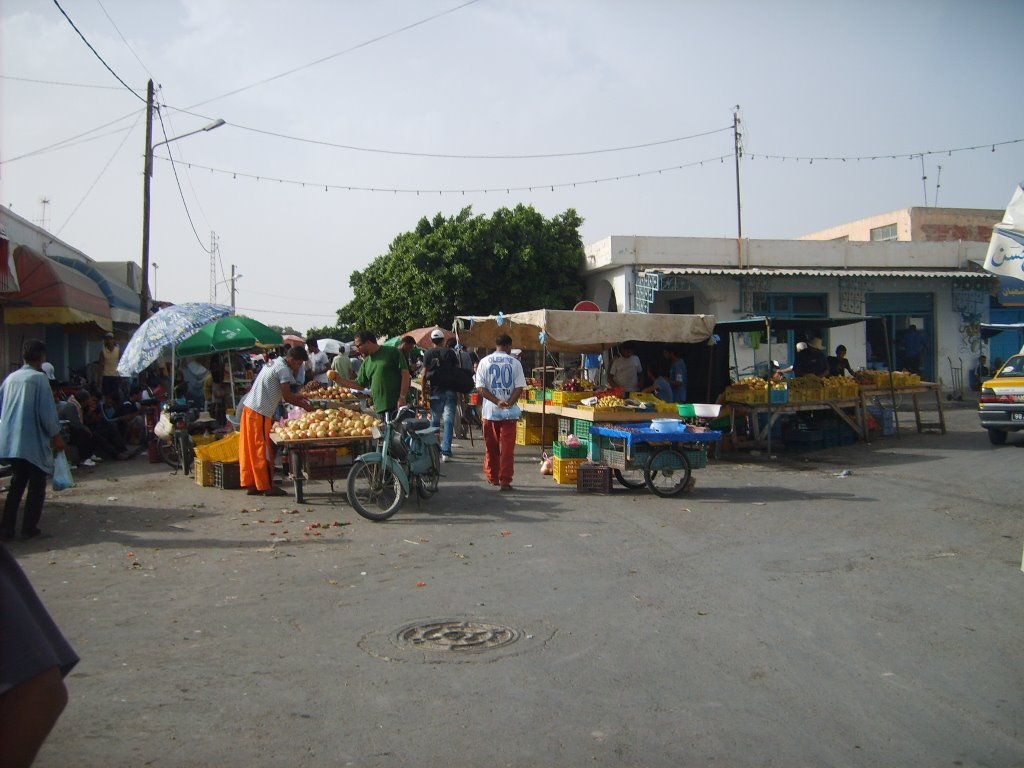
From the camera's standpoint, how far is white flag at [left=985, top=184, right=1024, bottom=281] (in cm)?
725

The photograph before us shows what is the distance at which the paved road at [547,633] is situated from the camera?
4.03 metres

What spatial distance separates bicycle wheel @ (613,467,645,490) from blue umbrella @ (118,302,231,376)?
25.1 feet

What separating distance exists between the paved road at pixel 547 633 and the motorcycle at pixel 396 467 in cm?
31

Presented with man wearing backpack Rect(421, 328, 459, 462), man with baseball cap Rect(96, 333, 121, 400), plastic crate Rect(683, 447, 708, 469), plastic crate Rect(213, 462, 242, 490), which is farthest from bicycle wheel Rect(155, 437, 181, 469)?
plastic crate Rect(683, 447, 708, 469)

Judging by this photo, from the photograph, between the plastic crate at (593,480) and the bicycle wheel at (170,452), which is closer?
the plastic crate at (593,480)

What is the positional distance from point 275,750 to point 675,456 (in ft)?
25.6

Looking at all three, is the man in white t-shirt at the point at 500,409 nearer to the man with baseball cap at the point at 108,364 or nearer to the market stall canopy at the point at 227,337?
the market stall canopy at the point at 227,337

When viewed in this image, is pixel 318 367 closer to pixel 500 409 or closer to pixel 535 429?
pixel 535 429

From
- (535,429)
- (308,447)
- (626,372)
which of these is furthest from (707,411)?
(308,447)

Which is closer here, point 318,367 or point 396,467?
point 396,467

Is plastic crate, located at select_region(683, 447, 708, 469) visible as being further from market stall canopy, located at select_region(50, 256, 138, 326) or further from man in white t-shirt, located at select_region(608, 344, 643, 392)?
market stall canopy, located at select_region(50, 256, 138, 326)

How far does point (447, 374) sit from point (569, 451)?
3.09 m

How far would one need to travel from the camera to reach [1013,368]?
15.2m

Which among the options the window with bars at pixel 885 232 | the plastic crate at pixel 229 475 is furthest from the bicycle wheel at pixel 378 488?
the window with bars at pixel 885 232
